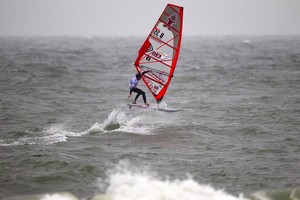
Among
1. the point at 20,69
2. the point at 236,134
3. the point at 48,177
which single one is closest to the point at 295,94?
the point at 236,134

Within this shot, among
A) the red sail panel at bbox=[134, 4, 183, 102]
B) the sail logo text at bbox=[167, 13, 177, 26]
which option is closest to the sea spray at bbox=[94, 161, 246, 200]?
the red sail panel at bbox=[134, 4, 183, 102]

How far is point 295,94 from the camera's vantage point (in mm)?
27672

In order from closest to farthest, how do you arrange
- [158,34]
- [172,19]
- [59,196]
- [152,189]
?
[59,196] → [152,189] → [172,19] → [158,34]

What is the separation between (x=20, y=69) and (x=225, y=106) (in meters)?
23.5

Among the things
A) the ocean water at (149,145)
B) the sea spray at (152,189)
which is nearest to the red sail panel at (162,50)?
the ocean water at (149,145)

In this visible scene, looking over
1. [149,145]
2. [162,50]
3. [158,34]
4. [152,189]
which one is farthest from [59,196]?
[158,34]

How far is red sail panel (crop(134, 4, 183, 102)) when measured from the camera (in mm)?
16859

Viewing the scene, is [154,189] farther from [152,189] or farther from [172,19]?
[172,19]

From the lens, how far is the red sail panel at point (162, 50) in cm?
1686

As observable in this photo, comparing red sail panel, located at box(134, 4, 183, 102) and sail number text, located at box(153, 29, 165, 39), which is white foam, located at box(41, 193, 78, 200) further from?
sail number text, located at box(153, 29, 165, 39)

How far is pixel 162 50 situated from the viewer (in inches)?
675

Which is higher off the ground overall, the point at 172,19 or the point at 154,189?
the point at 172,19

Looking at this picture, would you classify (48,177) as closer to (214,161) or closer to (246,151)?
(214,161)

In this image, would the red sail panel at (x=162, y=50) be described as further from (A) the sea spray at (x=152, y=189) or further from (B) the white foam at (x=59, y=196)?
(B) the white foam at (x=59, y=196)
